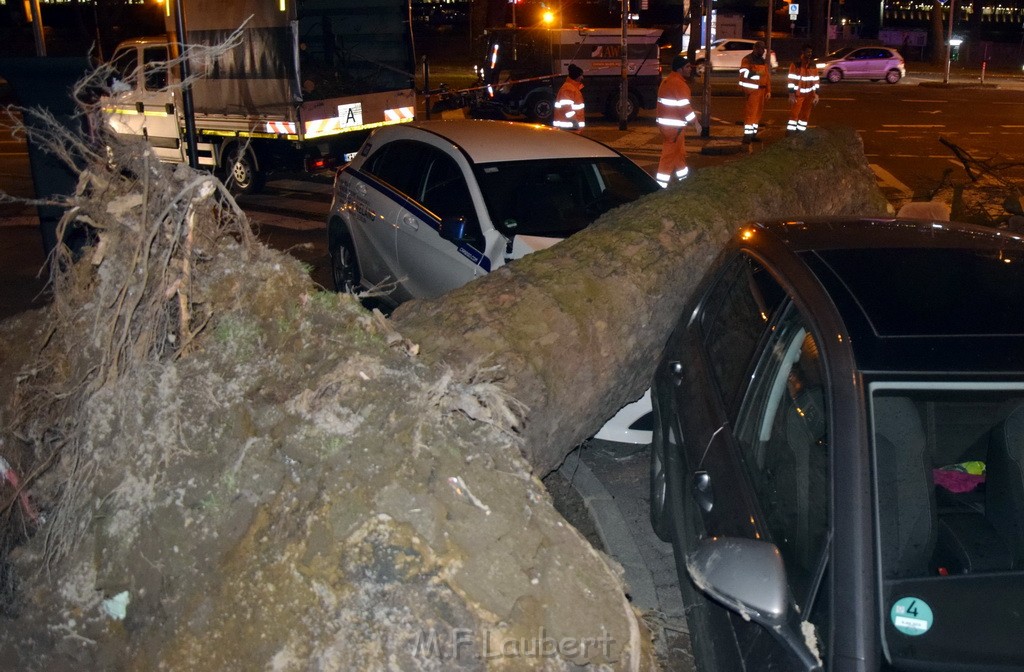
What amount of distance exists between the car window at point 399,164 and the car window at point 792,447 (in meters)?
4.35

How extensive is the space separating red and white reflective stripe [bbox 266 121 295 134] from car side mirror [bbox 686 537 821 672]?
1226 centimetres

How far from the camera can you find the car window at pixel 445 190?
6359 millimetres

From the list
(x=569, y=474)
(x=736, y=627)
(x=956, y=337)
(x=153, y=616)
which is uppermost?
(x=956, y=337)

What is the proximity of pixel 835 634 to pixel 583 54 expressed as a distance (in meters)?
20.7

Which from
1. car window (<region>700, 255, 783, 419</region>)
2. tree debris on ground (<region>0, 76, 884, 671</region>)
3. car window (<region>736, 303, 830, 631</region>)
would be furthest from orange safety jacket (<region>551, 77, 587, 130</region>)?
car window (<region>736, 303, 830, 631</region>)

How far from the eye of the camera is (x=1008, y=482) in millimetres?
2846

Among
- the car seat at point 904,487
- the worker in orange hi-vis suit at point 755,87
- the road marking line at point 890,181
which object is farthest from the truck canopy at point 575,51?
the car seat at point 904,487

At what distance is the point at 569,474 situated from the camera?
5242mm

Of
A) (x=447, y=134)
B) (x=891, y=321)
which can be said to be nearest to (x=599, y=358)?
(x=891, y=321)

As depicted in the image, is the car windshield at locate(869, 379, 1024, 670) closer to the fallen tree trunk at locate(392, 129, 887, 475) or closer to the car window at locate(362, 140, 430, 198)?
the fallen tree trunk at locate(392, 129, 887, 475)

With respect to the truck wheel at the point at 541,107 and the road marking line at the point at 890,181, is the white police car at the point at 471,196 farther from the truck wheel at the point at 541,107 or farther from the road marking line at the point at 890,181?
the truck wheel at the point at 541,107

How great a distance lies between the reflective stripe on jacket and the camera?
10.8 meters

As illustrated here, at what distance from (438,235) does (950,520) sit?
14.1 ft

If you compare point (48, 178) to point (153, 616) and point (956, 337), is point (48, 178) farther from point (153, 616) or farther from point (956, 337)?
Result: point (956, 337)
